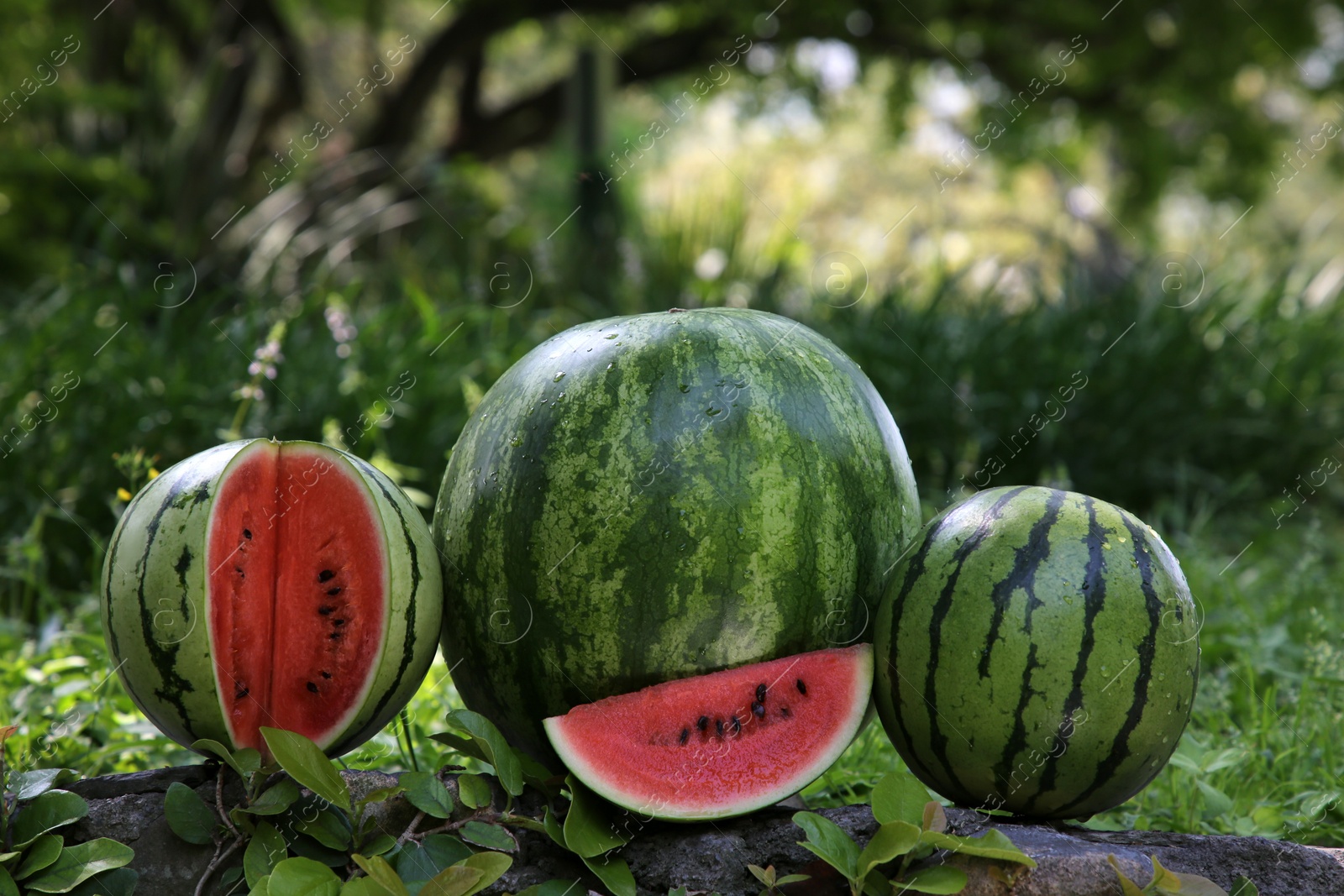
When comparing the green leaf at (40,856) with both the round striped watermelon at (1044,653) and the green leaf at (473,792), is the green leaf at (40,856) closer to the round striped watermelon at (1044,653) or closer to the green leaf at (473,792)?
the green leaf at (473,792)

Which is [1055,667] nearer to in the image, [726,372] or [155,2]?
[726,372]

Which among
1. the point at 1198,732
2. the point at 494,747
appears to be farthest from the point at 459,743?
the point at 1198,732

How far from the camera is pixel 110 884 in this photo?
1652 mm

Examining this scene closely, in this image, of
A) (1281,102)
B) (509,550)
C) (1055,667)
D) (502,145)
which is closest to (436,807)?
(509,550)

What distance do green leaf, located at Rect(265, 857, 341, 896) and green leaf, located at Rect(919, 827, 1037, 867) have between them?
888 millimetres

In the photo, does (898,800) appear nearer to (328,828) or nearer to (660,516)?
(660,516)

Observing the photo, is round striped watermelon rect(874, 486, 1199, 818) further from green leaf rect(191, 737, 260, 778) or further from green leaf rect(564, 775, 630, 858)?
green leaf rect(191, 737, 260, 778)

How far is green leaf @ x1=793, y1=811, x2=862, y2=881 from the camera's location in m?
1.60

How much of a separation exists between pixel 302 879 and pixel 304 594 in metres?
0.52

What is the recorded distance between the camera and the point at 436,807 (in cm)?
172

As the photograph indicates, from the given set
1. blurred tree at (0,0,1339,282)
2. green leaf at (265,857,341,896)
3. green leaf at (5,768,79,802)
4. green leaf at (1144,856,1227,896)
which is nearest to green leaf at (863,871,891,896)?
green leaf at (1144,856,1227,896)

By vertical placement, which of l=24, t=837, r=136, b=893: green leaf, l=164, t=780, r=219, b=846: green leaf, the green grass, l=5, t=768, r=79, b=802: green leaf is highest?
l=5, t=768, r=79, b=802: green leaf

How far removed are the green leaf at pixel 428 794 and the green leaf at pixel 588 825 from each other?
0.20 metres

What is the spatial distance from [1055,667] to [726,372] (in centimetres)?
75
